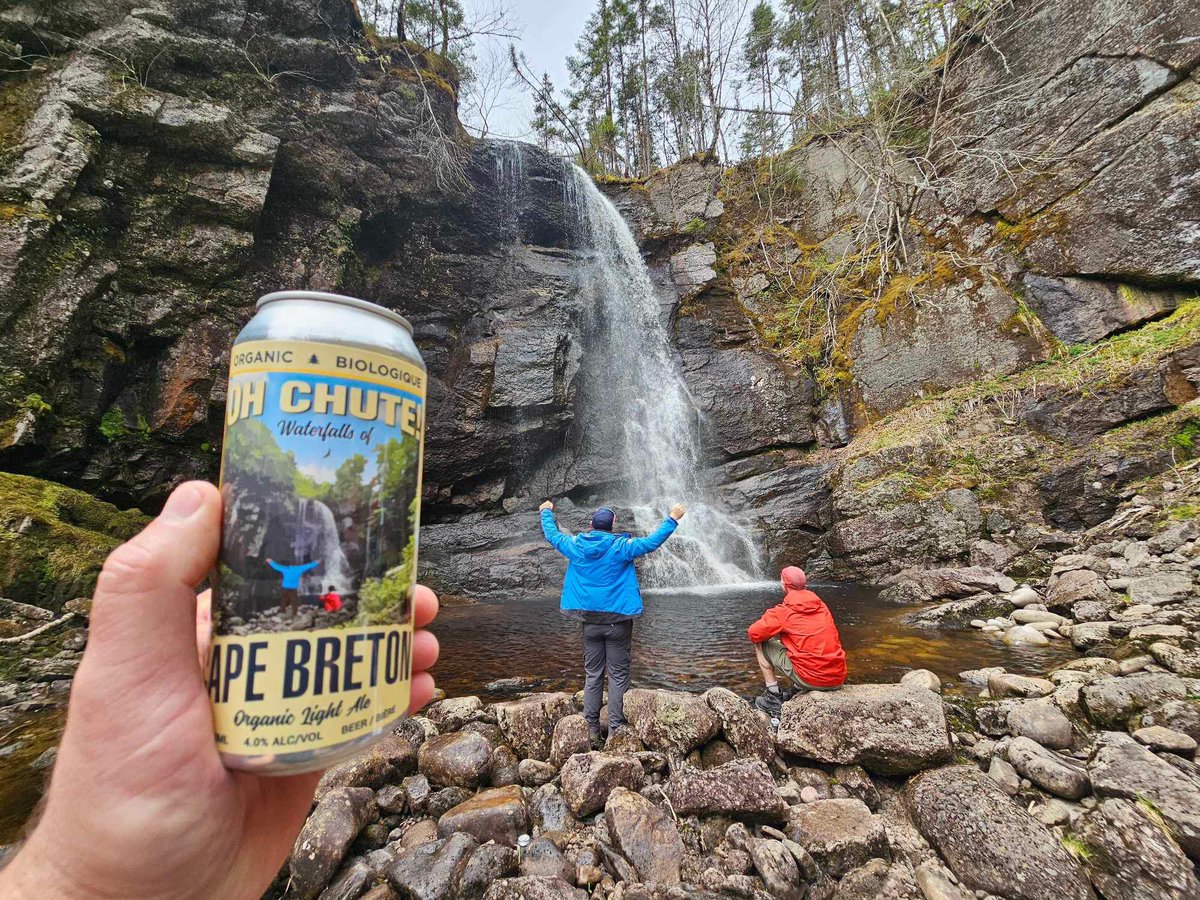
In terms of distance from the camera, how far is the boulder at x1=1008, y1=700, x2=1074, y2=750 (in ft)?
10.2

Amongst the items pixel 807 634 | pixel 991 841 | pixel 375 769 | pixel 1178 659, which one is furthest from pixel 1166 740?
pixel 375 769

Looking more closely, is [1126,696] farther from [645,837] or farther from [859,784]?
[645,837]

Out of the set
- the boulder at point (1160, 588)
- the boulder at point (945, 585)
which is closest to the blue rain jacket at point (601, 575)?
the boulder at point (1160, 588)

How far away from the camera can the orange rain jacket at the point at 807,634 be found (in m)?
4.04

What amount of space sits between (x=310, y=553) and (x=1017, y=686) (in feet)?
17.2

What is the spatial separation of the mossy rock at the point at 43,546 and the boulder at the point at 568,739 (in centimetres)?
651

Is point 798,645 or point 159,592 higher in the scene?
point 159,592

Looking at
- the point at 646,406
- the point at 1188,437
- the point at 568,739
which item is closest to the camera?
the point at 568,739

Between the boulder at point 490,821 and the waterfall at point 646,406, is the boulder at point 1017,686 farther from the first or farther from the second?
the waterfall at point 646,406

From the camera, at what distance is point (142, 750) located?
1064 millimetres

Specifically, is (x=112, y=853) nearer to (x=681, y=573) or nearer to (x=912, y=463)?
(x=681, y=573)

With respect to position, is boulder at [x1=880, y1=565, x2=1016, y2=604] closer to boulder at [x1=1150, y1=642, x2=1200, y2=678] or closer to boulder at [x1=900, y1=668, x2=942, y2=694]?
boulder at [x1=1150, y1=642, x2=1200, y2=678]

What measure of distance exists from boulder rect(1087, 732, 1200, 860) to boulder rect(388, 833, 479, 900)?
3.17 m

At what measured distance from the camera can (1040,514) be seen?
31.2 ft
